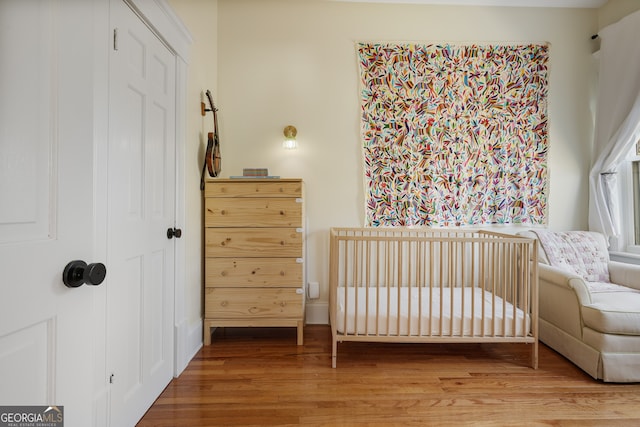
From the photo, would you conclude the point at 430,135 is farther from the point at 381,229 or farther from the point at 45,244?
the point at 45,244

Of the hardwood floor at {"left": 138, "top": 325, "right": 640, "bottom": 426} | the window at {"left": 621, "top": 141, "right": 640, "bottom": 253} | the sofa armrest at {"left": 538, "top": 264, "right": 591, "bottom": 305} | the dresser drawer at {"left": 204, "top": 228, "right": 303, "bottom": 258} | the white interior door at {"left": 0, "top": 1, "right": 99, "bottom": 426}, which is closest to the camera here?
the white interior door at {"left": 0, "top": 1, "right": 99, "bottom": 426}

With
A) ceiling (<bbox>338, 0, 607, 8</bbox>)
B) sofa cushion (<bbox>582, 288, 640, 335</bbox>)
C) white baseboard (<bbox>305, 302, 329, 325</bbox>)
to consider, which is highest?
ceiling (<bbox>338, 0, 607, 8</bbox>)

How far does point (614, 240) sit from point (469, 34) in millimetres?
2214

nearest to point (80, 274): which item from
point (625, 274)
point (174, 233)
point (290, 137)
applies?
point (174, 233)

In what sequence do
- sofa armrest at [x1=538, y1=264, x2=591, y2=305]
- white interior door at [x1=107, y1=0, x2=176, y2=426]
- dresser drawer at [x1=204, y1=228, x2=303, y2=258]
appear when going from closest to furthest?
white interior door at [x1=107, y1=0, x2=176, y2=426], sofa armrest at [x1=538, y1=264, x2=591, y2=305], dresser drawer at [x1=204, y1=228, x2=303, y2=258]

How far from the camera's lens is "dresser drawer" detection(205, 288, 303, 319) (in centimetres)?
211

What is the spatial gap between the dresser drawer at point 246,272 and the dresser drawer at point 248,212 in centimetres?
26

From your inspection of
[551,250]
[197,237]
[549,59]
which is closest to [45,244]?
[197,237]

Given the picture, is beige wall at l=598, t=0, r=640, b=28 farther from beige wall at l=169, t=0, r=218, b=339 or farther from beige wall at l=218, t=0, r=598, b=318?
beige wall at l=169, t=0, r=218, b=339

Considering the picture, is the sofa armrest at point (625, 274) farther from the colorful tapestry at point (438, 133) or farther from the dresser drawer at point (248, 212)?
the dresser drawer at point (248, 212)

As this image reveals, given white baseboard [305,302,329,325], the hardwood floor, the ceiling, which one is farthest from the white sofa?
the ceiling

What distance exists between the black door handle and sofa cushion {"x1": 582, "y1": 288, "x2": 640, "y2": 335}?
2.49m

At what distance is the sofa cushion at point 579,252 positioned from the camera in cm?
233

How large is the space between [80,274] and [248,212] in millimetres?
1380
